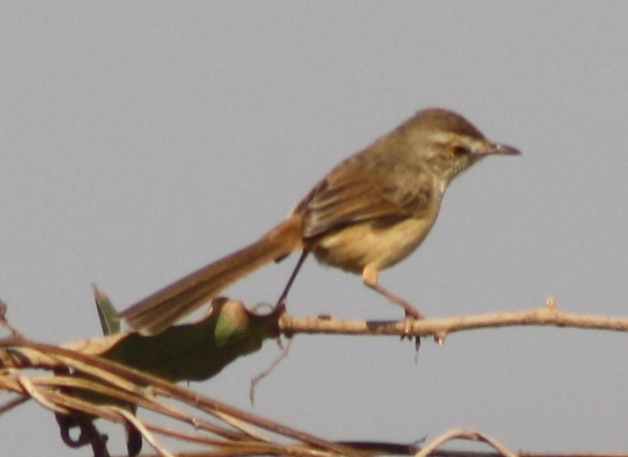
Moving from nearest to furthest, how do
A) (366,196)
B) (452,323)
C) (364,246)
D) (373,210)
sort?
(452,323) < (364,246) < (373,210) < (366,196)

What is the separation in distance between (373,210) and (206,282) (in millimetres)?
1713

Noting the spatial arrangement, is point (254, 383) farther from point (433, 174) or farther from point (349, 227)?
point (433, 174)

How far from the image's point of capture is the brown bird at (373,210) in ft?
14.9

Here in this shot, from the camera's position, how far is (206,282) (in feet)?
14.1

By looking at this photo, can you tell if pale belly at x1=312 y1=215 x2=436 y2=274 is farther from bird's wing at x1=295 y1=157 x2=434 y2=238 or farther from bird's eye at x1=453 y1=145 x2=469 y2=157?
bird's eye at x1=453 y1=145 x2=469 y2=157

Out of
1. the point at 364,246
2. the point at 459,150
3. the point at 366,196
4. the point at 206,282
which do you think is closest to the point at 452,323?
the point at 206,282

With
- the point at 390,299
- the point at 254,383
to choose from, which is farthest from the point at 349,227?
the point at 254,383

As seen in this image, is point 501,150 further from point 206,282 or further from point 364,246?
point 206,282

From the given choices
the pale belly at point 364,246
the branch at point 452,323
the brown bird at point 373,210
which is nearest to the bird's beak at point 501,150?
the brown bird at point 373,210

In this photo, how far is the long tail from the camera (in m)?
3.22

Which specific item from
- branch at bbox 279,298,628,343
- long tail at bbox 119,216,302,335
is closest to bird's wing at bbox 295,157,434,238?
long tail at bbox 119,216,302,335

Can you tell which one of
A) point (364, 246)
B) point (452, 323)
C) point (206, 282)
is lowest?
point (364, 246)

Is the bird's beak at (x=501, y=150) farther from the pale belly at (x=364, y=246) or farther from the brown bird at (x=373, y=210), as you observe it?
the pale belly at (x=364, y=246)

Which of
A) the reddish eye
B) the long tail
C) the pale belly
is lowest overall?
the pale belly
